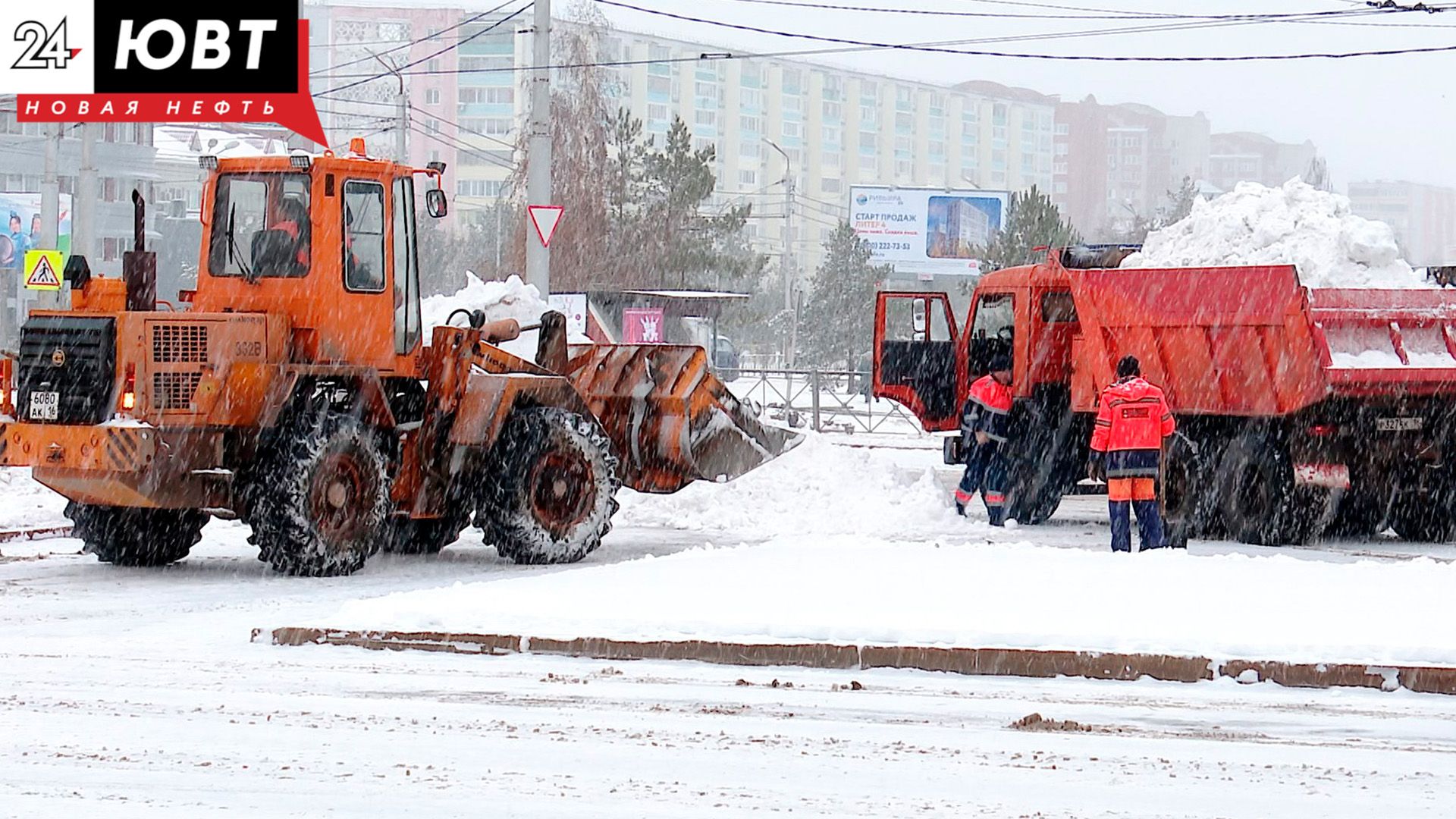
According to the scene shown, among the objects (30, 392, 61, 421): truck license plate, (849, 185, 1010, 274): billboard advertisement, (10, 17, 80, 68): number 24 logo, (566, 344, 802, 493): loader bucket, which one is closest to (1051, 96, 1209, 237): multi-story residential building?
(849, 185, 1010, 274): billboard advertisement

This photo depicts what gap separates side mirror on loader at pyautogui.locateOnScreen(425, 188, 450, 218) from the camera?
45.3 feet

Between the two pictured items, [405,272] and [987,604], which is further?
[405,272]

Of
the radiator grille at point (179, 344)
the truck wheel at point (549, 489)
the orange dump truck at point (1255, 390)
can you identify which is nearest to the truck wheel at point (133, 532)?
the radiator grille at point (179, 344)

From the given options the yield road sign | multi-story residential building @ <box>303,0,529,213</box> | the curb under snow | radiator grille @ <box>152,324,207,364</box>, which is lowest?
the curb under snow

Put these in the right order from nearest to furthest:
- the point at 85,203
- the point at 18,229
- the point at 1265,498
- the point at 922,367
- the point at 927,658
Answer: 1. the point at 927,658
2. the point at 1265,498
3. the point at 922,367
4. the point at 85,203
5. the point at 18,229

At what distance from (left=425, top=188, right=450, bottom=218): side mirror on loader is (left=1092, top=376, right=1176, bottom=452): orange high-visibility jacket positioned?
512 cm

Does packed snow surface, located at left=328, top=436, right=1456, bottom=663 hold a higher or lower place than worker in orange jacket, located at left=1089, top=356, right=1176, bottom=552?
lower

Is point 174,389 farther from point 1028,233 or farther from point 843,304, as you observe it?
point 843,304

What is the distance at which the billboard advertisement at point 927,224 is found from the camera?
72250 millimetres

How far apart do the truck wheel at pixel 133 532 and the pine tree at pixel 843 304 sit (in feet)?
207

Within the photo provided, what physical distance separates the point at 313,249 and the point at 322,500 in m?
1.84

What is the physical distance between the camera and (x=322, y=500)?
1352cm

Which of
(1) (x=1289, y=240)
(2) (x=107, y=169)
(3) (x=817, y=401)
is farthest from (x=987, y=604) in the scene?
(2) (x=107, y=169)

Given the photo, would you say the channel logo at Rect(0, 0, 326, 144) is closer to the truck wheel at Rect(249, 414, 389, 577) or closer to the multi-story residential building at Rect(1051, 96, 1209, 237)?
the truck wheel at Rect(249, 414, 389, 577)
